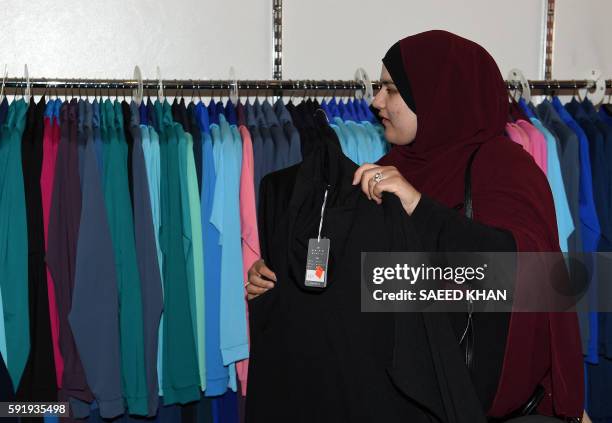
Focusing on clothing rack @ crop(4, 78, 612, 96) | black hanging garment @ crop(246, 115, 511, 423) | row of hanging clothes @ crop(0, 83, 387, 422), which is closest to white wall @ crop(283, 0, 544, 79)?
clothing rack @ crop(4, 78, 612, 96)

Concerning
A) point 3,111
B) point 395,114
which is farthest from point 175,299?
point 395,114

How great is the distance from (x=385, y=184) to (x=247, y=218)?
0.87 metres

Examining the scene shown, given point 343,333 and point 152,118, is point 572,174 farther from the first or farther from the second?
point 152,118

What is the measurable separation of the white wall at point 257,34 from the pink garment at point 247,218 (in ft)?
2.61

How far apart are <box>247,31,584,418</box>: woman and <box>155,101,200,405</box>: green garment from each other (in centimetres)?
52

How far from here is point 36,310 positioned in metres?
2.15

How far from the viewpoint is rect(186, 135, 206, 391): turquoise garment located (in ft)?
7.38

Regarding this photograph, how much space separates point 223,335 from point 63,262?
527mm

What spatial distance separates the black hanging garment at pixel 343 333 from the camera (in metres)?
1.50

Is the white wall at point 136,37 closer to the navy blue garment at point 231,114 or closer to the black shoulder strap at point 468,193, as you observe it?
the navy blue garment at point 231,114

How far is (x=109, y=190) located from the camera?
220cm

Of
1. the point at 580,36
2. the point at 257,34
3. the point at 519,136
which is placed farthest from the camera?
the point at 580,36

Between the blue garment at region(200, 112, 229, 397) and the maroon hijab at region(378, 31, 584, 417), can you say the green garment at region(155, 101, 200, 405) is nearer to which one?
the blue garment at region(200, 112, 229, 397)

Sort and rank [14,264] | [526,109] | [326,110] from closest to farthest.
A: 1. [14,264]
2. [326,110]
3. [526,109]
